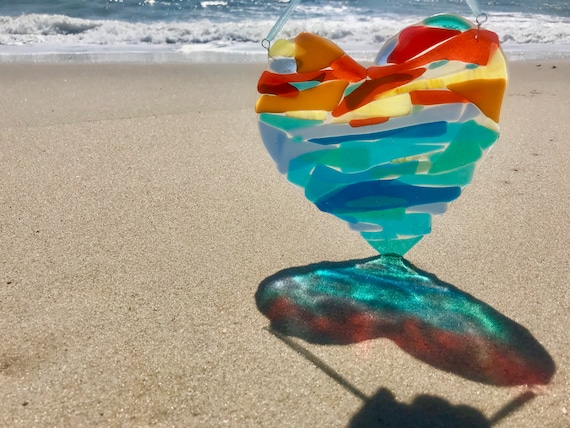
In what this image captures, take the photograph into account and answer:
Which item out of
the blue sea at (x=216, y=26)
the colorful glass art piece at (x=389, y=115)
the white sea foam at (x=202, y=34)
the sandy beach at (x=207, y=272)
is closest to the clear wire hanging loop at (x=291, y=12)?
the colorful glass art piece at (x=389, y=115)

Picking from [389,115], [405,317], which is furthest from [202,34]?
[405,317]

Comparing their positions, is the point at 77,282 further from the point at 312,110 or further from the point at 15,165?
the point at 15,165

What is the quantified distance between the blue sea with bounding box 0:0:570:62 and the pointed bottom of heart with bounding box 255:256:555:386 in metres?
4.50

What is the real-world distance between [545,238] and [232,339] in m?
1.41

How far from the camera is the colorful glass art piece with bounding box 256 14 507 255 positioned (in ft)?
6.82

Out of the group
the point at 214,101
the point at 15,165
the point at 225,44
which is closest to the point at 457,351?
the point at 15,165

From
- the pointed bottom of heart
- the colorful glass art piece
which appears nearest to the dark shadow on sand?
the pointed bottom of heart

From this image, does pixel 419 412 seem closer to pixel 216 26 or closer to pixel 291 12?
pixel 291 12

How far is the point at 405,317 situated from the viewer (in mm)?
2156

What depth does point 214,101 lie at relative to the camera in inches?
182

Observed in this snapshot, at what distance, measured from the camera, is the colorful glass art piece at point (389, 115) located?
2.08 meters

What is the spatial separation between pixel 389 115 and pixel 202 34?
6.64 metres

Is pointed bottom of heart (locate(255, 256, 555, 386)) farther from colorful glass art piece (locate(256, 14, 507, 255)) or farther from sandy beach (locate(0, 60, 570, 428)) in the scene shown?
colorful glass art piece (locate(256, 14, 507, 255))

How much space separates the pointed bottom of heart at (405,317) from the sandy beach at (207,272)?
0.16 ft
